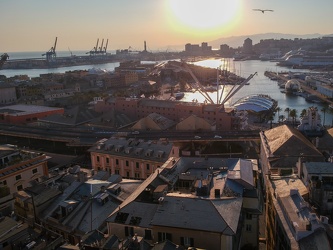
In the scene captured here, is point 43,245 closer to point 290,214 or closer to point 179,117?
point 290,214

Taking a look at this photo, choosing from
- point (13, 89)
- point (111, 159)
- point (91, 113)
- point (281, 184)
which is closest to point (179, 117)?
point (91, 113)

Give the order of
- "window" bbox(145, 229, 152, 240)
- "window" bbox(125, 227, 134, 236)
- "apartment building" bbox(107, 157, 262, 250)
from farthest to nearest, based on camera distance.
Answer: "window" bbox(125, 227, 134, 236)
"window" bbox(145, 229, 152, 240)
"apartment building" bbox(107, 157, 262, 250)

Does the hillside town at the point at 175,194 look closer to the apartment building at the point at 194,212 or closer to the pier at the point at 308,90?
the apartment building at the point at 194,212

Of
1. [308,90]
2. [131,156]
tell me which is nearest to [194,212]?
[131,156]

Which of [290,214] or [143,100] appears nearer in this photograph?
[290,214]

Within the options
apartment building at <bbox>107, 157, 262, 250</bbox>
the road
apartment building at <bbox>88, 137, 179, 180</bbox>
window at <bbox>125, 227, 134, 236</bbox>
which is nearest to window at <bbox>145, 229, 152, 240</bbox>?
apartment building at <bbox>107, 157, 262, 250</bbox>

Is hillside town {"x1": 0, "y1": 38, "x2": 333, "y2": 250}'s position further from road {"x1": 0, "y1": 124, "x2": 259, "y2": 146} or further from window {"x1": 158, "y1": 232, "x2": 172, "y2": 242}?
road {"x1": 0, "y1": 124, "x2": 259, "y2": 146}

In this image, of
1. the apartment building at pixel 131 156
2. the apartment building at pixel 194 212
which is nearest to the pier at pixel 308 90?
the apartment building at pixel 131 156

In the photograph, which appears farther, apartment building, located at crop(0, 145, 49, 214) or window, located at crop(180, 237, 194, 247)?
apartment building, located at crop(0, 145, 49, 214)

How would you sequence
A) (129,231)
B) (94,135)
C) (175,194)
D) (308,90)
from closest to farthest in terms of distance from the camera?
1. (129,231)
2. (175,194)
3. (94,135)
4. (308,90)

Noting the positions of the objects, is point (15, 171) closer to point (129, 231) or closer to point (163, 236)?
point (129, 231)

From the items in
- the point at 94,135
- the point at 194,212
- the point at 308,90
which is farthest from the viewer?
the point at 308,90
